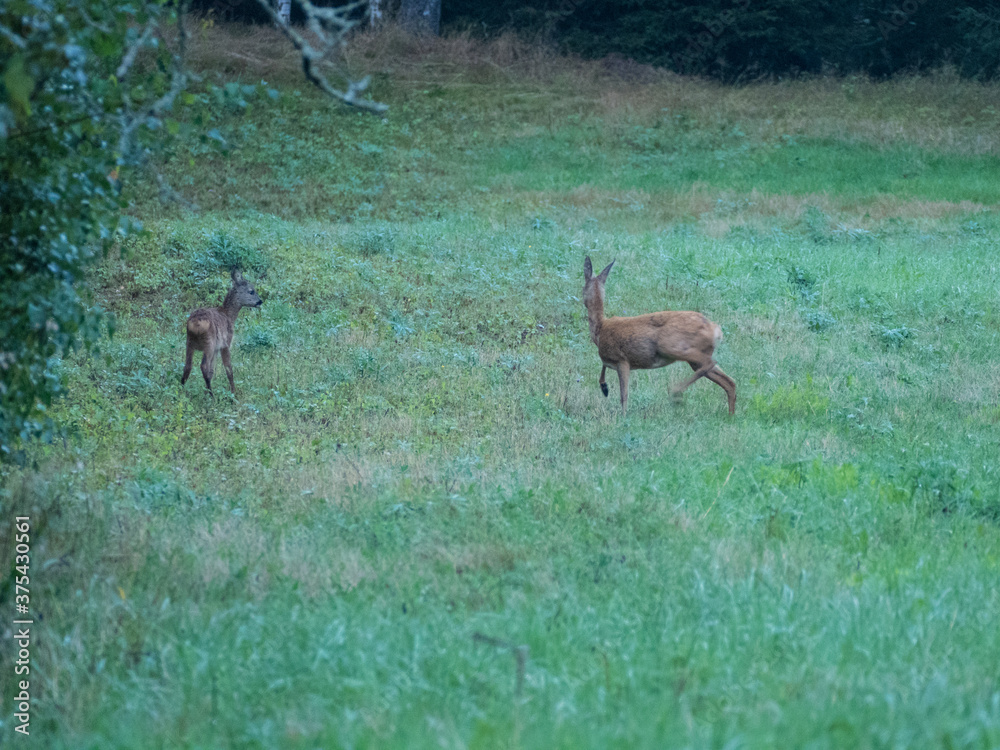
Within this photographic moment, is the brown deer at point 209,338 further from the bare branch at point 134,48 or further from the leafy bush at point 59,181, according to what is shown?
the bare branch at point 134,48

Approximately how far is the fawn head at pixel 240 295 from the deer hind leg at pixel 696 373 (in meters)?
4.83

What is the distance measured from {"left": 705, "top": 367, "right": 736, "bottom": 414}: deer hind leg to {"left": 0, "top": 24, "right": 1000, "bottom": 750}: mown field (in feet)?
0.77

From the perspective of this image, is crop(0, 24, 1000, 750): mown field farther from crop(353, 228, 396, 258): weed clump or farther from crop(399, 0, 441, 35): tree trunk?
crop(399, 0, 441, 35): tree trunk

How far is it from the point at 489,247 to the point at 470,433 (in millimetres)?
8472

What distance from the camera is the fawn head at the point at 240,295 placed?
37.3ft

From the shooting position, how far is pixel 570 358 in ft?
37.9

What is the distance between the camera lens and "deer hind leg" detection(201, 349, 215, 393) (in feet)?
33.7

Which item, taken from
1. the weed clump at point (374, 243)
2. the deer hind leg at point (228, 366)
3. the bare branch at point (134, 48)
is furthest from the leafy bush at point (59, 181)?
the weed clump at point (374, 243)

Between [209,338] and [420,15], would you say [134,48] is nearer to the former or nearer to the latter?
[209,338]

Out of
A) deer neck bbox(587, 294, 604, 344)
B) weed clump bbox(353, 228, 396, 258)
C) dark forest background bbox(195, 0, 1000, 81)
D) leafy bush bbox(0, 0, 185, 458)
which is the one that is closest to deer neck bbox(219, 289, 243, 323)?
deer neck bbox(587, 294, 604, 344)

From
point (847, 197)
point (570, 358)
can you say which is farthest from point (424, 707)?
point (847, 197)

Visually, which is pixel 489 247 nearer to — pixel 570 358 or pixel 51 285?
pixel 570 358

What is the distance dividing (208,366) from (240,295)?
135cm

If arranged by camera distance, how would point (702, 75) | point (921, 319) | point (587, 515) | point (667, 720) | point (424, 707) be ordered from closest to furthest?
point (667, 720) < point (424, 707) < point (587, 515) < point (921, 319) < point (702, 75)
